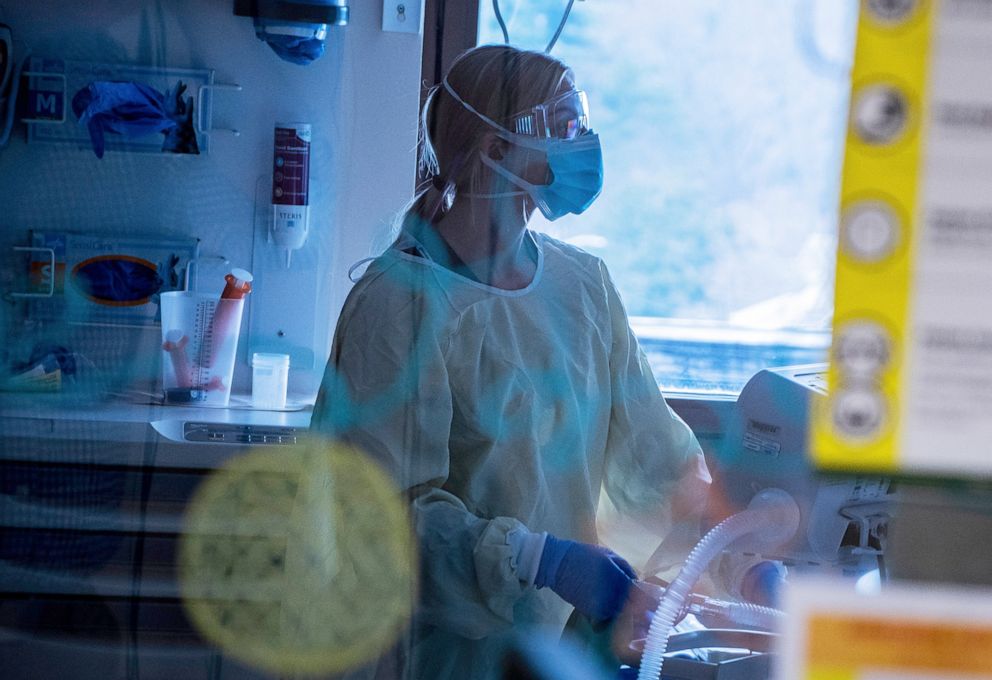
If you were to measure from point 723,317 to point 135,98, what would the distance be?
116cm

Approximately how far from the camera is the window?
166 cm

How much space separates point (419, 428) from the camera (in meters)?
1.25

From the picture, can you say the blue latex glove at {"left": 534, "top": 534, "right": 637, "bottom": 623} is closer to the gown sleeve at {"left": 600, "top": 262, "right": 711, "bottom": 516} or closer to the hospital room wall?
the gown sleeve at {"left": 600, "top": 262, "right": 711, "bottom": 516}

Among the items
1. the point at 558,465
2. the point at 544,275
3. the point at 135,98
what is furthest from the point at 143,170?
the point at 558,465

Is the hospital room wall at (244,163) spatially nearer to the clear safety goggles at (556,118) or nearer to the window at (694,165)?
the window at (694,165)

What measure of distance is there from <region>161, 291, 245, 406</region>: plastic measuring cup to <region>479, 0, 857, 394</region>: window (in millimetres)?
637

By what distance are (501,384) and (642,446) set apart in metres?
0.23

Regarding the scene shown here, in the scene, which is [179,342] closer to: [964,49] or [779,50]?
[779,50]

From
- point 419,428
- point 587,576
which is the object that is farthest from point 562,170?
point 587,576

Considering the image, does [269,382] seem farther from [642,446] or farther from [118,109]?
[642,446]

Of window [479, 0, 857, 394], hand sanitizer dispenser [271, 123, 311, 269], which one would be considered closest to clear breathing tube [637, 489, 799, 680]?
window [479, 0, 857, 394]

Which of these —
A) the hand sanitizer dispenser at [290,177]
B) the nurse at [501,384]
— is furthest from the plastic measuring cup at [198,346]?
the nurse at [501,384]

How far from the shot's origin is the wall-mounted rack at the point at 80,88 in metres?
1.87

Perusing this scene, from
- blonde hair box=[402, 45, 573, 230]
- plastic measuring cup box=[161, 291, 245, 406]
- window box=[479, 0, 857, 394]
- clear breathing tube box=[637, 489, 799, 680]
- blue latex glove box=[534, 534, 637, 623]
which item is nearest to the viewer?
clear breathing tube box=[637, 489, 799, 680]
